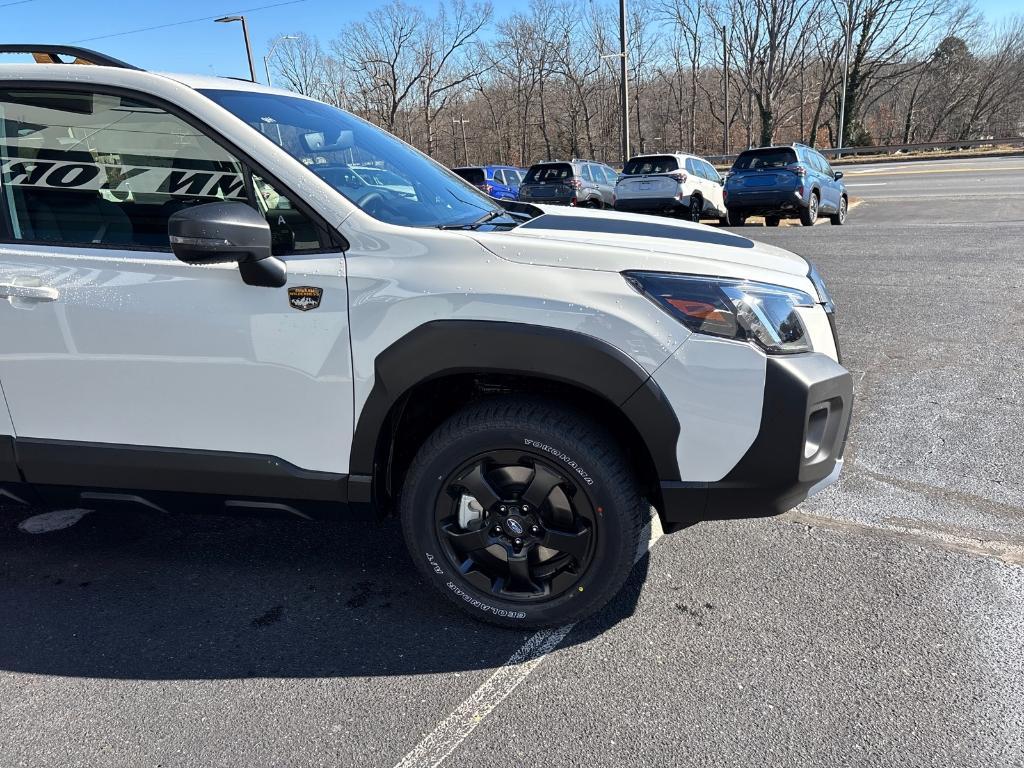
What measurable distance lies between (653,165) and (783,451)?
15784mm

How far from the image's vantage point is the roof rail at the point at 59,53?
278cm

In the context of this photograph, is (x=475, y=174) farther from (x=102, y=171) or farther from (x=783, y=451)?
(x=783, y=451)

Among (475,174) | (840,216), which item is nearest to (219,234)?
(840,216)

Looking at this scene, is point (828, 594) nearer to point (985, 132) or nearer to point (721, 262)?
point (721, 262)

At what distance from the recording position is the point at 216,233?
210 cm

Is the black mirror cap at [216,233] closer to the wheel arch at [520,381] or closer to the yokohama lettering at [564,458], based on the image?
the wheel arch at [520,381]

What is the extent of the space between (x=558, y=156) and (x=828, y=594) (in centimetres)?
6347

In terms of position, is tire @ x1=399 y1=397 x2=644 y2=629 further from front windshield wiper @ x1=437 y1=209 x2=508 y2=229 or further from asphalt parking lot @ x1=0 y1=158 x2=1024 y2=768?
front windshield wiper @ x1=437 y1=209 x2=508 y2=229

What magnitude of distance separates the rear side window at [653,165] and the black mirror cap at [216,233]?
51.2 feet

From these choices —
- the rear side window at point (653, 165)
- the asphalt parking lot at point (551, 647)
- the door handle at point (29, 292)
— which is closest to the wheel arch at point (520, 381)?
the asphalt parking lot at point (551, 647)

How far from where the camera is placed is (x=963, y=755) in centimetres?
196

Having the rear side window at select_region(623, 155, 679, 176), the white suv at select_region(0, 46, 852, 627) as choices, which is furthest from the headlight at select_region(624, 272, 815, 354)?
the rear side window at select_region(623, 155, 679, 176)

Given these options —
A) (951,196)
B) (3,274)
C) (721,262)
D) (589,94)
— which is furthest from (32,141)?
(589,94)

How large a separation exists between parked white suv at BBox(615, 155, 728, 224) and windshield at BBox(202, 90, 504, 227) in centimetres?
1401
